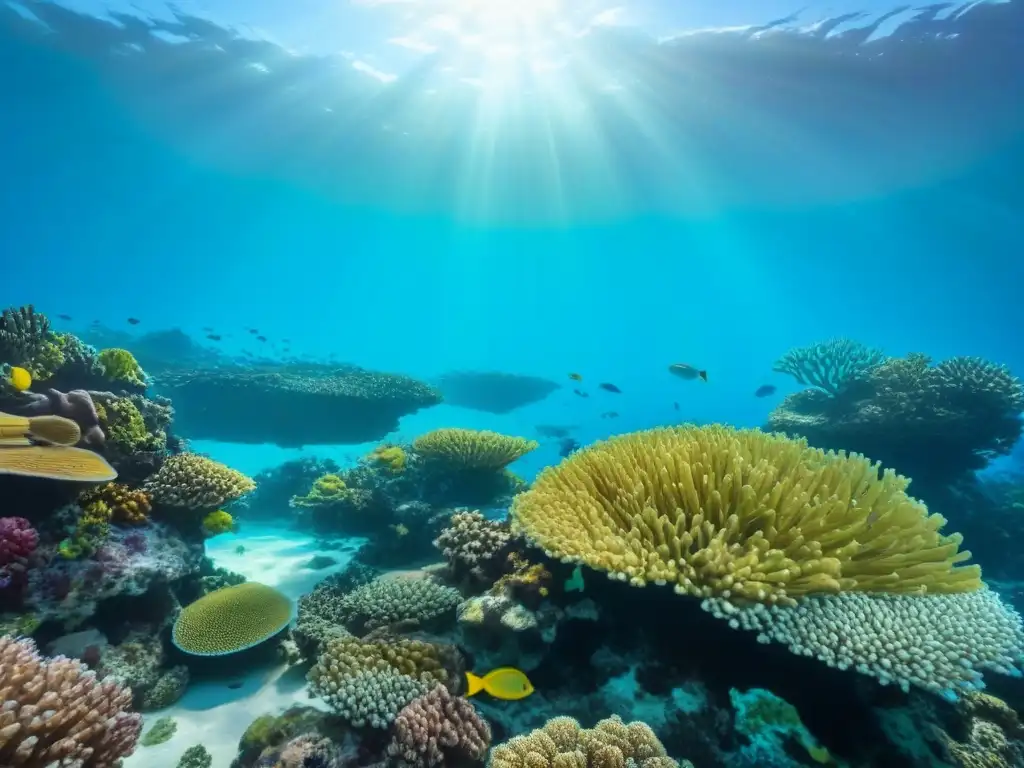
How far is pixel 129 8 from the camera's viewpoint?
21.6 meters

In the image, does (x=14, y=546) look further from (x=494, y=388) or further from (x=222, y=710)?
(x=494, y=388)

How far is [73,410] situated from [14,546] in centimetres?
183

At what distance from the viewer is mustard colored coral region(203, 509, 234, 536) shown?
618 centimetres

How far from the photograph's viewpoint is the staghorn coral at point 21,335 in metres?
6.05

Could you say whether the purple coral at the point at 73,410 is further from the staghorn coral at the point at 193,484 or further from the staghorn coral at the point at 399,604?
the staghorn coral at the point at 399,604

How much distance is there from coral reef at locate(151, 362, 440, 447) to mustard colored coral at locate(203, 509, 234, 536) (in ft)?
28.0

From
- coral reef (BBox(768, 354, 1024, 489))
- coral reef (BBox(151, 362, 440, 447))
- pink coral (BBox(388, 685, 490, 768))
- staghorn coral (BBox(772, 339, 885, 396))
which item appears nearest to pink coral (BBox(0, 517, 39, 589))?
pink coral (BBox(388, 685, 490, 768))

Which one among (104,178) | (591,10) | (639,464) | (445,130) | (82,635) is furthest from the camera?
(104,178)

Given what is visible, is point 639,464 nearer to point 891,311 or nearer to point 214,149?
point 214,149

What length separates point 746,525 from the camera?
3.25m

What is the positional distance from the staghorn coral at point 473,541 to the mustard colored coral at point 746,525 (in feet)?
3.75

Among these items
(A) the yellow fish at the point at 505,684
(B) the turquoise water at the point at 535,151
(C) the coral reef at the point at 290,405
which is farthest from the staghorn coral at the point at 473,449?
(C) the coral reef at the point at 290,405

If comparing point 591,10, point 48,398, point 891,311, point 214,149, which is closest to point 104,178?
point 214,149

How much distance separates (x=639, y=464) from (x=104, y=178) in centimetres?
5823
